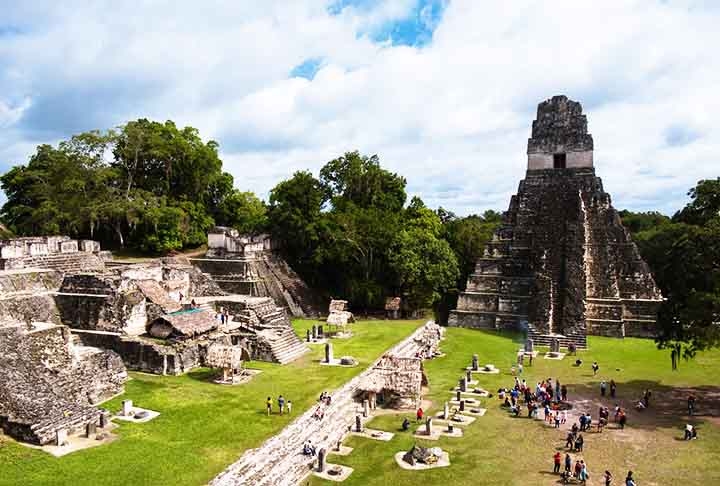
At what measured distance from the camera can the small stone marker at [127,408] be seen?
15.4 meters

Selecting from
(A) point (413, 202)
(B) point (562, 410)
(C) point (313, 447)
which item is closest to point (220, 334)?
(C) point (313, 447)

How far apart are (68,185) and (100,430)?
23.4 meters

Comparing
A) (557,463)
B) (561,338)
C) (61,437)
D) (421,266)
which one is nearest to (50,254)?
(61,437)

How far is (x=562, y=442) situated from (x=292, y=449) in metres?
7.68

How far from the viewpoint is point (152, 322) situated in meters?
21.6

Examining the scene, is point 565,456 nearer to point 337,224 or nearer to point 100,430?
point 100,430

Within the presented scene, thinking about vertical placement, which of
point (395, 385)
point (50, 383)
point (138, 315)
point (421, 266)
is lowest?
point (395, 385)

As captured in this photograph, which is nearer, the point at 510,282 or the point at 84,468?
the point at 84,468

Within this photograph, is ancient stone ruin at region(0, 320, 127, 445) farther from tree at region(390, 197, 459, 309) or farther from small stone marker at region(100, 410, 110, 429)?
tree at region(390, 197, 459, 309)

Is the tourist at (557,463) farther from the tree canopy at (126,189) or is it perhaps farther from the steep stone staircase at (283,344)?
the tree canopy at (126,189)

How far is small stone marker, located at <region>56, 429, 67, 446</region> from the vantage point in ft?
43.6

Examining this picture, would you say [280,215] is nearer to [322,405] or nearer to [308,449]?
[322,405]

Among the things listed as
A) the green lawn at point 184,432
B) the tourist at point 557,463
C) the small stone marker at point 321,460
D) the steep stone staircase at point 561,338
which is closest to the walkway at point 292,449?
the small stone marker at point 321,460

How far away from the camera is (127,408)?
50.9ft
